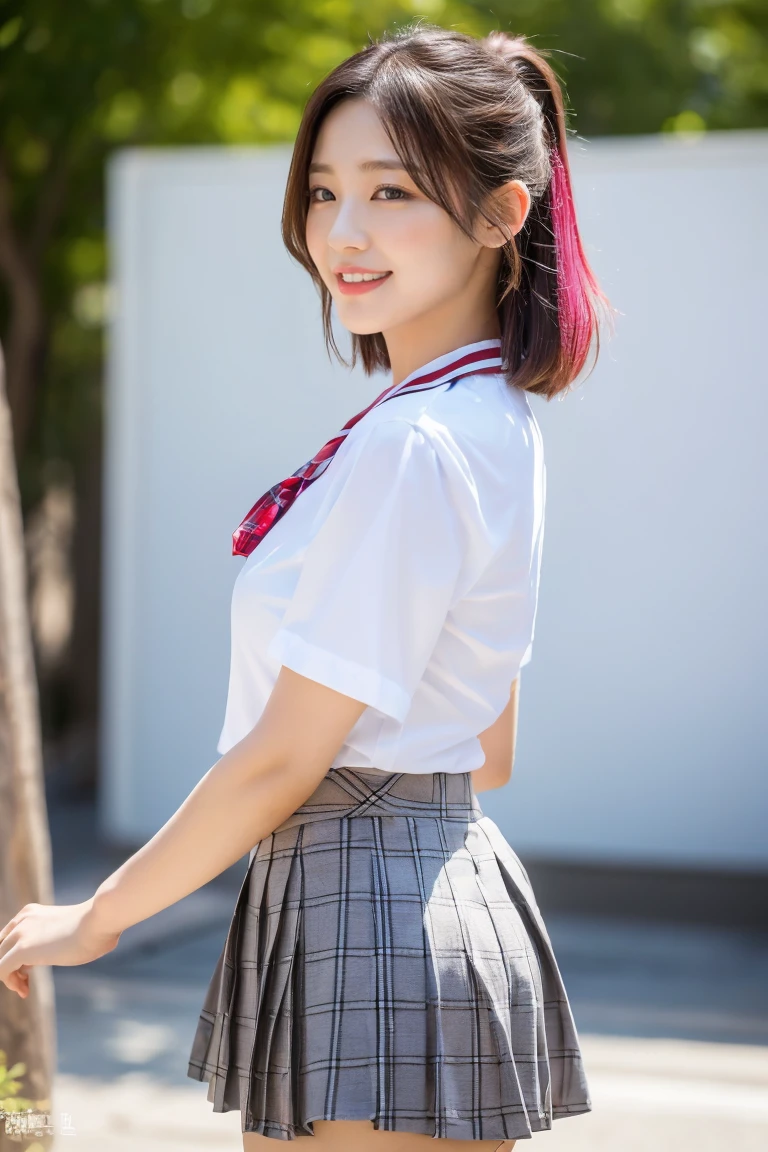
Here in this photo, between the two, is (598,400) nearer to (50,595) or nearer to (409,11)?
(409,11)

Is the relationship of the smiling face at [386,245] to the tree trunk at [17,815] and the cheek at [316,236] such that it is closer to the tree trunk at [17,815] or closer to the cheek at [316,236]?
the cheek at [316,236]

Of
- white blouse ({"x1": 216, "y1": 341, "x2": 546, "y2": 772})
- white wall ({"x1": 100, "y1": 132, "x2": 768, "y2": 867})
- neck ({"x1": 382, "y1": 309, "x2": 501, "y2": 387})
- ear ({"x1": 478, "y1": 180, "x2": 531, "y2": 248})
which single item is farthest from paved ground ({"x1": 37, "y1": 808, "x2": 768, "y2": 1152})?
ear ({"x1": 478, "y1": 180, "x2": 531, "y2": 248})

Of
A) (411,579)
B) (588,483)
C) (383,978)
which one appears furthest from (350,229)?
(588,483)

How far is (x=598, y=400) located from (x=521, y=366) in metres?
3.92

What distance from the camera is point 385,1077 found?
1.10 metres

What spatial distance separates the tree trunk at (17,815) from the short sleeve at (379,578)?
4.13 ft

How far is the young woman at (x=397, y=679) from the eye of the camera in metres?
1.07

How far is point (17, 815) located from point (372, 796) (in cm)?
121

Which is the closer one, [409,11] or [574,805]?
[574,805]

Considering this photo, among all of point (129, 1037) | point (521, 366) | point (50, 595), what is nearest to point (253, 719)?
point (521, 366)

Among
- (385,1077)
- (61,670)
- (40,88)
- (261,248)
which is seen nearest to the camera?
(385,1077)

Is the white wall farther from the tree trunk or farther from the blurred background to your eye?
the tree trunk

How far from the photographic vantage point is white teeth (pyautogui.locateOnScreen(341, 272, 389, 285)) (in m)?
1.22

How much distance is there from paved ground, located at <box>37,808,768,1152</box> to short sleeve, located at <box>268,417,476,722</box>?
2000 mm
